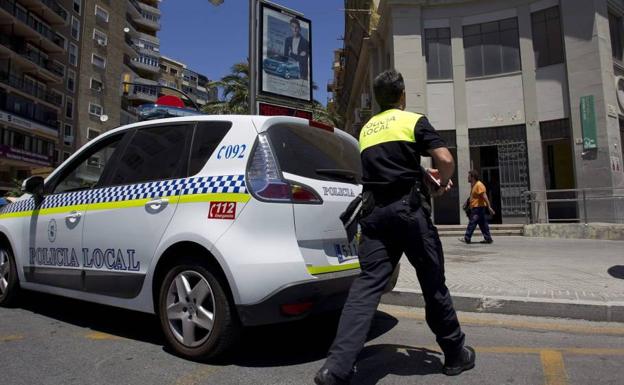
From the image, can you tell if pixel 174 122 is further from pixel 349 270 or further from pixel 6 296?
pixel 6 296

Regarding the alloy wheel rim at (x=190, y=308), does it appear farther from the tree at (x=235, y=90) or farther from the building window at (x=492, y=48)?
the tree at (x=235, y=90)

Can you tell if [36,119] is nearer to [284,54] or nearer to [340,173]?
[284,54]

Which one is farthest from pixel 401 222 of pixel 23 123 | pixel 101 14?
pixel 101 14

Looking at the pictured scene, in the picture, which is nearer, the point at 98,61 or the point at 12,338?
the point at 12,338

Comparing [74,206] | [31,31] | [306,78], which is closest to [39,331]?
[74,206]

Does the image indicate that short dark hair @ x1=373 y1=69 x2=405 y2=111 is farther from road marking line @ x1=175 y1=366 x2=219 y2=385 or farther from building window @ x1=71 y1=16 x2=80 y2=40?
building window @ x1=71 y1=16 x2=80 y2=40

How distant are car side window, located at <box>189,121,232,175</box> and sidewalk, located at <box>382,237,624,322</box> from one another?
2.76 meters

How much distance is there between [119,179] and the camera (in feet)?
13.3

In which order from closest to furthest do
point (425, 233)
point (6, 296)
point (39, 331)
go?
point (425, 233) < point (39, 331) < point (6, 296)

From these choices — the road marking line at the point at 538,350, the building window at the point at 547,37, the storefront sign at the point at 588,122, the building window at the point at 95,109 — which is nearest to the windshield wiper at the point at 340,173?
the road marking line at the point at 538,350

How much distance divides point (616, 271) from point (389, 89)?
5243 millimetres

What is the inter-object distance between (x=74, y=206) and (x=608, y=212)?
14.9m

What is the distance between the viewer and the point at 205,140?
11.9ft

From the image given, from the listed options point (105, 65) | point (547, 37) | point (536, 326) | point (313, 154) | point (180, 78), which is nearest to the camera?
point (313, 154)
